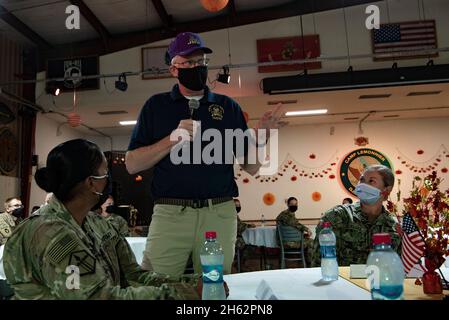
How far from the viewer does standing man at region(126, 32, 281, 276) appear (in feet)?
5.33

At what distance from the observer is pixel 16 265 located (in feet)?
3.69

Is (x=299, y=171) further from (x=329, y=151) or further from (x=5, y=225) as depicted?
(x=5, y=225)

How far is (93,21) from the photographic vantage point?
25.6 ft

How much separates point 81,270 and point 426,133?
1004cm

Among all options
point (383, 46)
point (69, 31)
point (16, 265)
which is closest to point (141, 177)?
point (69, 31)

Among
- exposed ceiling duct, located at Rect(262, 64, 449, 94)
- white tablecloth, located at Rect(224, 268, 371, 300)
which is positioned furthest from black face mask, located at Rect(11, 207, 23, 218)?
white tablecloth, located at Rect(224, 268, 371, 300)

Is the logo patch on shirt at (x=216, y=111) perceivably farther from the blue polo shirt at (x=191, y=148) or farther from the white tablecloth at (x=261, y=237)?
the white tablecloth at (x=261, y=237)

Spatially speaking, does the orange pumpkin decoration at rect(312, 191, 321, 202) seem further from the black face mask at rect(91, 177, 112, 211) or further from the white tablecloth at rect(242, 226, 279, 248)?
the black face mask at rect(91, 177, 112, 211)

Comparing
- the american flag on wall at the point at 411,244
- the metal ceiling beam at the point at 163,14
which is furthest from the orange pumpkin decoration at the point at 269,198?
the american flag on wall at the point at 411,244

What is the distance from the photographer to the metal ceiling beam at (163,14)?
301 inches

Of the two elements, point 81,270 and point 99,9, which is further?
point 99,9

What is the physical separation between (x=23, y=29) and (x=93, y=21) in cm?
139

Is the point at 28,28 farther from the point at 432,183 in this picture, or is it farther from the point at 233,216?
the point at 432,183

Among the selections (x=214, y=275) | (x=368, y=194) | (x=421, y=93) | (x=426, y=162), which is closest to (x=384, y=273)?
(x=214, y=275)
